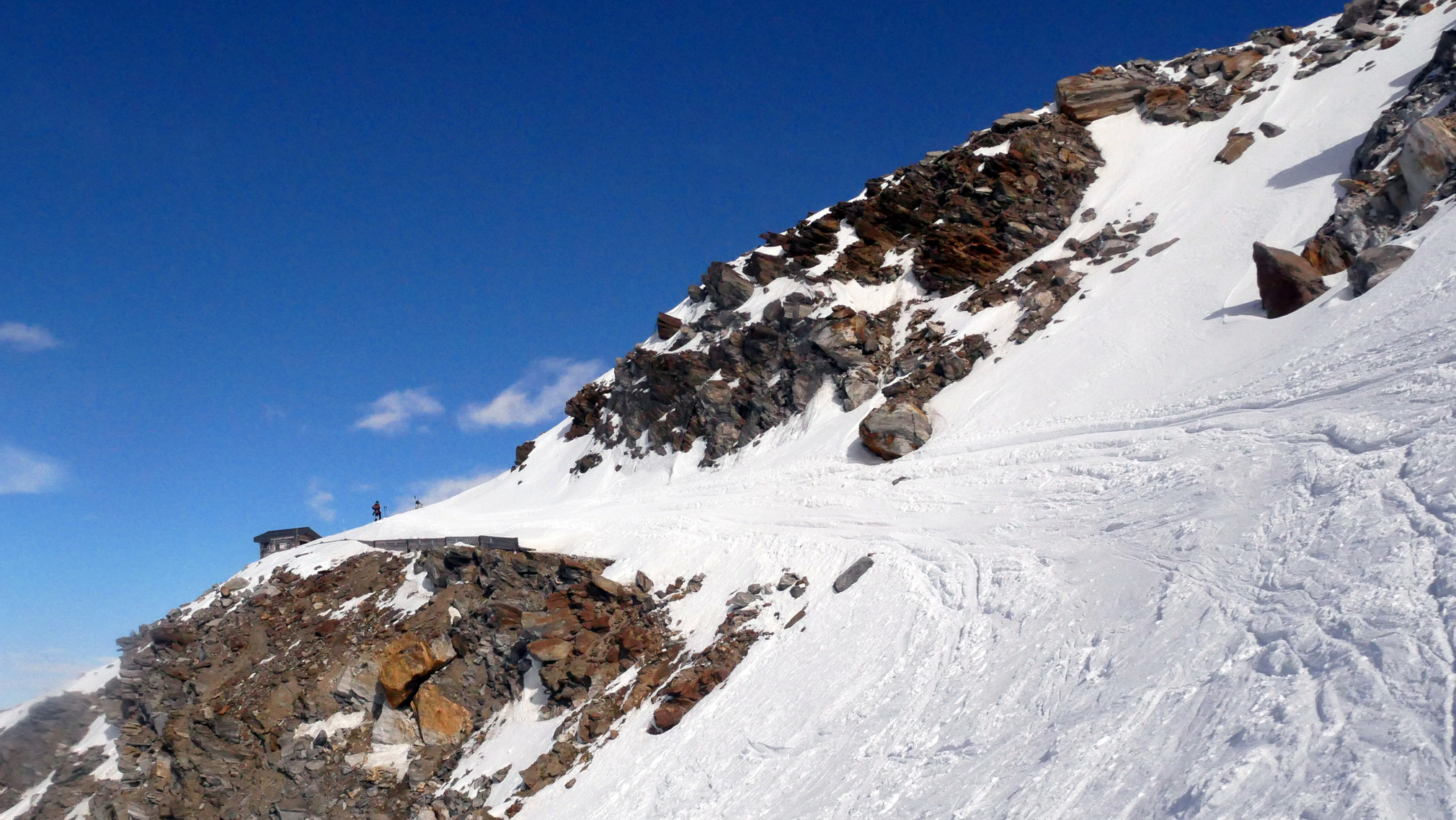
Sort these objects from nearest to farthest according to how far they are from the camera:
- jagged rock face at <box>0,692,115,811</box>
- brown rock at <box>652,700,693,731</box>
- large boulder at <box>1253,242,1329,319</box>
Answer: brown rock at <box>652,700,693,731</box> → large boulder at <box>1253,242,1329,319</box> → jagged rock face at <box>0,692,115,811</box>

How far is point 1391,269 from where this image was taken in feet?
57.0

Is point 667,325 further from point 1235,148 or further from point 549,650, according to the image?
point 1235,148

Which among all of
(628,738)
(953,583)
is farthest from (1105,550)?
(628,738)

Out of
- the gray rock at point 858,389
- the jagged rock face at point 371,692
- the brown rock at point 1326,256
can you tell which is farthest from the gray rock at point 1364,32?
the jagged rock face at point 371,692

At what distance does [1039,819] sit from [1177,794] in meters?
1.39

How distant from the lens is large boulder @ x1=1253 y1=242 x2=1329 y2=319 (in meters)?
19.6

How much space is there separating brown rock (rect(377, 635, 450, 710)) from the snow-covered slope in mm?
6045

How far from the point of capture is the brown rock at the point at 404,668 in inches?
891

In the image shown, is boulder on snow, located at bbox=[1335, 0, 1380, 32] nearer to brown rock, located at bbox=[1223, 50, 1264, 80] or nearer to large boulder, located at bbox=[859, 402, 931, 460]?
brown rock, located at bbox=[1223, 50, 1264, 80]

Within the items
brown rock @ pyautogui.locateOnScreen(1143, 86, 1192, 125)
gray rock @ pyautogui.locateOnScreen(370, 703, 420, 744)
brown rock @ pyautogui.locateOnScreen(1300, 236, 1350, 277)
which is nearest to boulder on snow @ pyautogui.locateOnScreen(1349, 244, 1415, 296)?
brown rock @ pyautogui.locateOnScreen(1300, 236, 1350, 277)

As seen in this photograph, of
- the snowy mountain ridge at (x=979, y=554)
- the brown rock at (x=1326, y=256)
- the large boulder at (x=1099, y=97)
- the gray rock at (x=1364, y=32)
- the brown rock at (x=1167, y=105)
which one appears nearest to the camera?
the snowy mountain ridge at (x=979, y=554)

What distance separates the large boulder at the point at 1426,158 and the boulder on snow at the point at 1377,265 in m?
3.50

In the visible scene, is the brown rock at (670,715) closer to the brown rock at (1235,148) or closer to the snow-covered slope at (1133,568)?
the snow-covered slope at (1133,568)

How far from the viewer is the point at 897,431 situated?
25.1m
